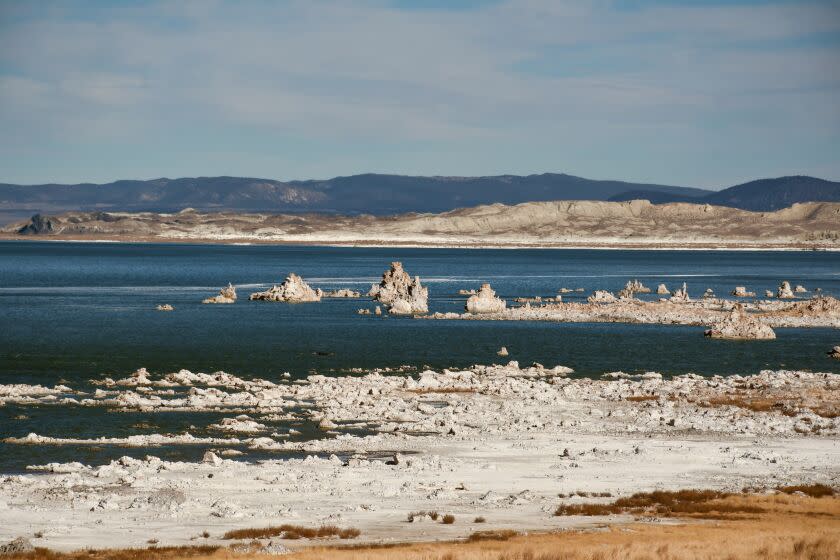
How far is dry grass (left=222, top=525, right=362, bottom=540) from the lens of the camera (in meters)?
24.4

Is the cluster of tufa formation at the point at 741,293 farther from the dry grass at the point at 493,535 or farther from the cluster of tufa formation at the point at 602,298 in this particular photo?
the dry grass at the point at 493,535

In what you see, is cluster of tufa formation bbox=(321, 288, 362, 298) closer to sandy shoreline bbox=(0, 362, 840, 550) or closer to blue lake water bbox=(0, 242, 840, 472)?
blue lake water bbox=(0, 242, 840, 472)

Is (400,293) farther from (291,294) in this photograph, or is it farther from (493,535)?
(493,535)

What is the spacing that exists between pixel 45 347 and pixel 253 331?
13.8 m

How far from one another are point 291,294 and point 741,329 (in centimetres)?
4112

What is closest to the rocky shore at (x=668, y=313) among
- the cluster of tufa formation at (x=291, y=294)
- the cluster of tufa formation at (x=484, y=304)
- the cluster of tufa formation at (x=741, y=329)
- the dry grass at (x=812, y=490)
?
the cluster of tufa formation at (x=484, y=304)

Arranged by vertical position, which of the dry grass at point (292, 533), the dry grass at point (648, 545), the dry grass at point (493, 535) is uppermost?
the dry grass at point (648, 545)

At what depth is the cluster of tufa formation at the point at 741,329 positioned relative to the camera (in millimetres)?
67812

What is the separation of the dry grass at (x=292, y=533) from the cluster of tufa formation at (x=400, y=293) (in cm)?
6088

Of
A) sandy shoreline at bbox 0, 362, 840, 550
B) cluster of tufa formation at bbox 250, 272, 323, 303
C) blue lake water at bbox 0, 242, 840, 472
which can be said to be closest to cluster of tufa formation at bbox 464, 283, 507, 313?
blue lake water at bbox 0, 242, 840, 472

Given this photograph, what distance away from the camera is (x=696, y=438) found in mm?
36562

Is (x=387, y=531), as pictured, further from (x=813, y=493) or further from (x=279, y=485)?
(x=813, y=493)

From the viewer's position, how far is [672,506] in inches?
1090

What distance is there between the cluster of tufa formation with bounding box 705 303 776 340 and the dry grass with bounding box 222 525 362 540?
47.3 metres
